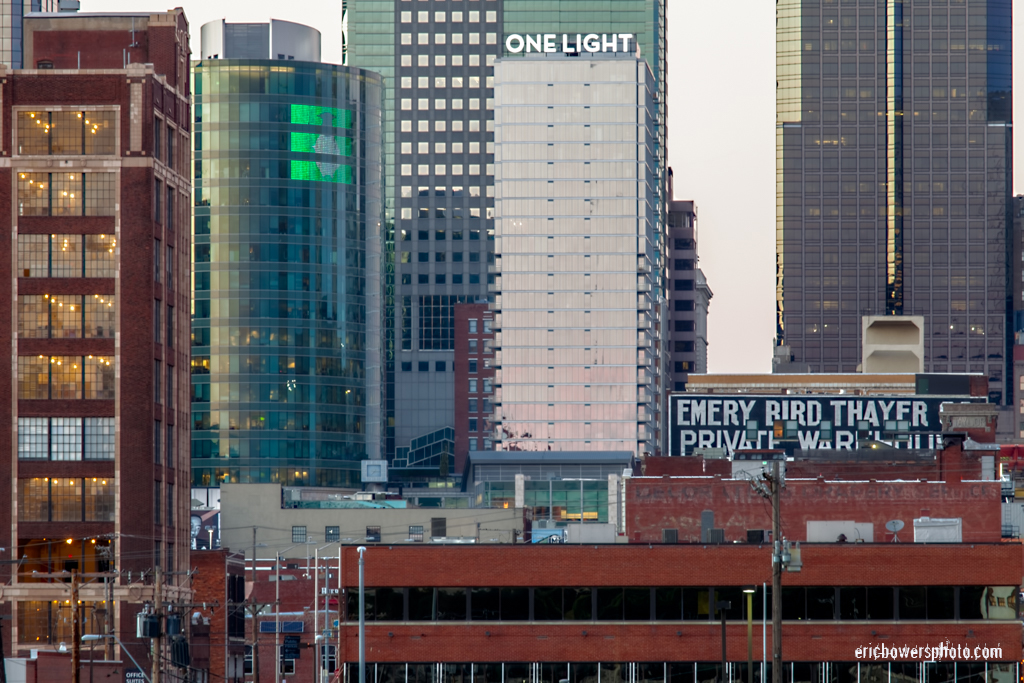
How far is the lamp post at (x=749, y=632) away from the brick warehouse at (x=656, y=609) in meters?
0.51

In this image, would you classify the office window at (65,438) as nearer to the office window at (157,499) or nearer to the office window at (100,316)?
the office window at (157,499)

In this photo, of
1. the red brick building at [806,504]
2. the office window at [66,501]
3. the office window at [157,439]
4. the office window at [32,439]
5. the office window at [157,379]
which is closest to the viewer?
the office window at [66,501]

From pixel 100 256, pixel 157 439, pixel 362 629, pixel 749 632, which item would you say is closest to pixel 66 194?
pixel 100 256

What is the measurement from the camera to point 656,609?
95.4 meters

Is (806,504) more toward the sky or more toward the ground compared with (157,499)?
more toward the ground

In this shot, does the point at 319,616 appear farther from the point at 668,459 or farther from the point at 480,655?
the point at 480,655

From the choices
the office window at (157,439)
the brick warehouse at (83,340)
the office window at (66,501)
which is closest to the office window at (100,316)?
the brick warehouse at (83,340)

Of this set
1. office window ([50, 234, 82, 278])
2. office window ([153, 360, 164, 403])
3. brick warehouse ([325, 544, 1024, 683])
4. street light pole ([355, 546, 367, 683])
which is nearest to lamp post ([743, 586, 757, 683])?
brick warehouse ([325, 544, 1024, 683])

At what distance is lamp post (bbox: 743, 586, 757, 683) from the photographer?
88.0 m

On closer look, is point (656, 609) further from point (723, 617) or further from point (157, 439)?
point (157, 439)

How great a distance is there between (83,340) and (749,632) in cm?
6037

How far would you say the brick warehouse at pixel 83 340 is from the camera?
5020 inches

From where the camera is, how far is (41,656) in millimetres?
112875

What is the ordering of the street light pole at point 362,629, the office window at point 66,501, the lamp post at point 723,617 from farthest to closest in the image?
the office window at point 66,501
the street light pole at point 362,629
the lamp post at point 723,617
